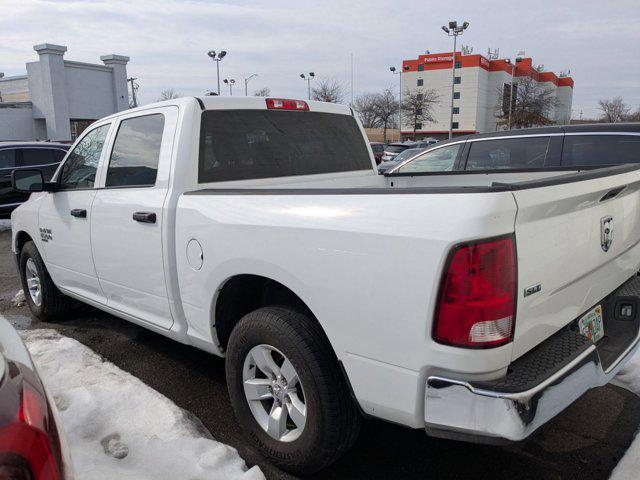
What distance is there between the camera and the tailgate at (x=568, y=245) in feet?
6.57

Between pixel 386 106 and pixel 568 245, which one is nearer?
pixel 568 245

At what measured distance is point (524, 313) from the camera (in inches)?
80.0

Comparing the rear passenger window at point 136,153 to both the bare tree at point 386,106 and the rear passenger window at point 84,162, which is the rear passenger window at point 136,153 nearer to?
the rear passenger window at point 84,162

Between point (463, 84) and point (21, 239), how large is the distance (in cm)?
8622

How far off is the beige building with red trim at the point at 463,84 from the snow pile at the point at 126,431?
79026mm

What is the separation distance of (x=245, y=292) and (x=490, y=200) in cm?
161

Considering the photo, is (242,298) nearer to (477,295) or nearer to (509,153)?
(477,295)

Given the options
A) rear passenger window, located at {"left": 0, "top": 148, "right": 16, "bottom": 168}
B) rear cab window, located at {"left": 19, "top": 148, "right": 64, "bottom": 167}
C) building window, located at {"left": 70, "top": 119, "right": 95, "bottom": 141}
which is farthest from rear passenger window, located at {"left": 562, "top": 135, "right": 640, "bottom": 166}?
building window, located at {"left": 70, "top": 119, "right": 95, "bottom": 141}

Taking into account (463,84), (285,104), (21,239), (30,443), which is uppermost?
(463,84)

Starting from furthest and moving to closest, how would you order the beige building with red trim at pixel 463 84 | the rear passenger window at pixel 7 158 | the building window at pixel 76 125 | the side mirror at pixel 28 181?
the beige building with red trim at pixel 463 84 → the building window at pixel 76 125 → the rear passenger window at pixel 7 158 → the side mirror at pixel 28 181

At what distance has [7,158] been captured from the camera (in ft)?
37.8

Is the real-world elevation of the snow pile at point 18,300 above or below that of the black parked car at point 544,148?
below

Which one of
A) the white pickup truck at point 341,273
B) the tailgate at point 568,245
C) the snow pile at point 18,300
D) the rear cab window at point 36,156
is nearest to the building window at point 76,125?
the rear cab window at point 36,156

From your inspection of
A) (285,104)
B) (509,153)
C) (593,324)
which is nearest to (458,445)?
(593,324)
